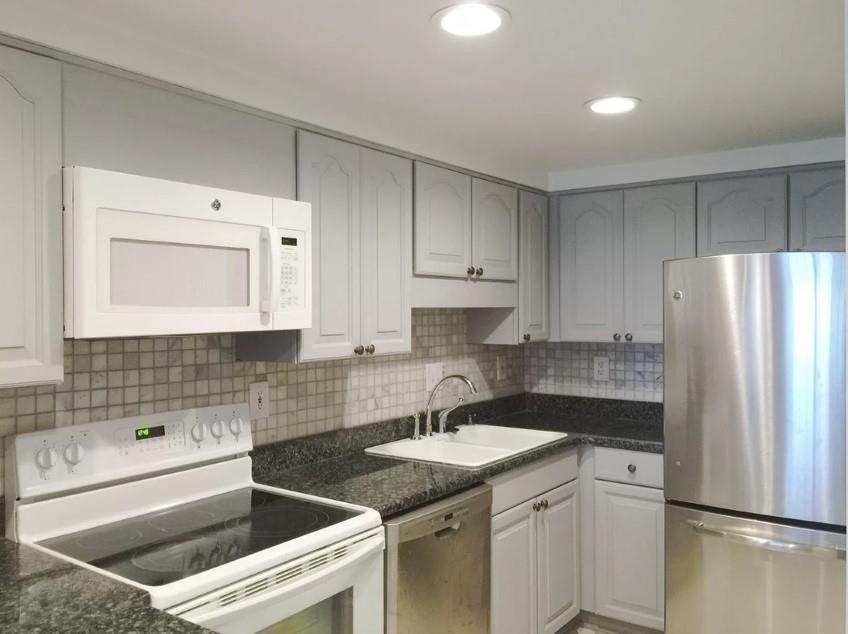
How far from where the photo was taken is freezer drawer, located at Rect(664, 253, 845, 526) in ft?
7.47

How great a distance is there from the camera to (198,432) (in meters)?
2.11

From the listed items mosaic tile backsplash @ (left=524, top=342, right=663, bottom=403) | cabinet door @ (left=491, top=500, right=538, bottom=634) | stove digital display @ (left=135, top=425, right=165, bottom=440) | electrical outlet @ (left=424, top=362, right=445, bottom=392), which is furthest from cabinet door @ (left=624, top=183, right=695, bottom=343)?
stove digital display @ (left=135, top=425, right=165, bottom=440)

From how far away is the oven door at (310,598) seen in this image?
1514mm

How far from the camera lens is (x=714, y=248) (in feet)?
10.4

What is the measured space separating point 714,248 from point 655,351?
646 mm

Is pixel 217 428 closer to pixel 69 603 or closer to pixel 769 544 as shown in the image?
pixel 69 603

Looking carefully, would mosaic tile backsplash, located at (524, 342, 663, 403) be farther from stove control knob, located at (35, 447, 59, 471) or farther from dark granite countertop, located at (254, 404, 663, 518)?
stove control knob, located at (35, 447, 59, 471)

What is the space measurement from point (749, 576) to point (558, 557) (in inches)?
30.9

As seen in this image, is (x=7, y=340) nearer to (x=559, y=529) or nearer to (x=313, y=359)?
(x=313, y=359)

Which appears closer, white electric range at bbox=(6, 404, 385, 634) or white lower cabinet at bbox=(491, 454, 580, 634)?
white electric range at bbox=(6, 404, 385, 634)

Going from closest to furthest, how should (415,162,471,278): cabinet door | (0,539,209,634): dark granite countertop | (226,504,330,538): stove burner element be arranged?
(0,539,209,634): dark granite countertop, (226,504,330,538): stove burner element, (415,162,471,278): cabinet door

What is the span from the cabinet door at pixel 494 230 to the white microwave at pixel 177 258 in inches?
43.9

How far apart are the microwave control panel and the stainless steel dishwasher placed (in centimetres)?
70

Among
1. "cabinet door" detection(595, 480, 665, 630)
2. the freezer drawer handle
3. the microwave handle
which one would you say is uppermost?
the microwave handle
